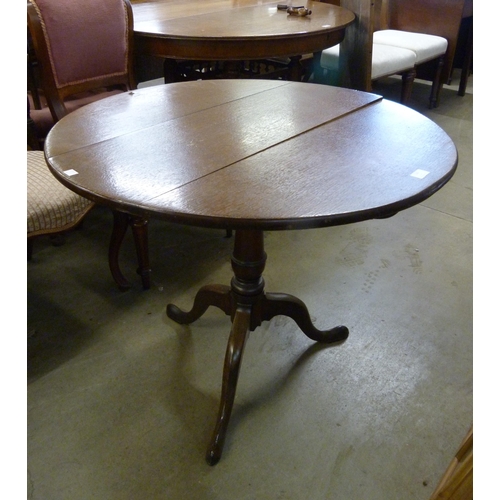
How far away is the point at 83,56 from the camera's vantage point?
182cm

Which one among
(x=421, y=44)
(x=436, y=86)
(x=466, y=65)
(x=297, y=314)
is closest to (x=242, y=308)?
(x=297, y=314)

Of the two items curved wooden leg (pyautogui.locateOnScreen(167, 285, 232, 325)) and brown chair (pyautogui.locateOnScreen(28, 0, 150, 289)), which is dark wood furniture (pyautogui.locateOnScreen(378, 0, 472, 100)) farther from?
curved wooden leg (pyautogui.locateOnScreen(167, 285, 232, 325))

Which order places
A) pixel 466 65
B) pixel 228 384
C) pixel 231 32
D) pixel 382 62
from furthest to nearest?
pixel 466 65, pixel 382 62, pixel 231 32, pixel 228 384

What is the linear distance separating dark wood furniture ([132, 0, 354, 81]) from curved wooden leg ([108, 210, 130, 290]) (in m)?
0.76

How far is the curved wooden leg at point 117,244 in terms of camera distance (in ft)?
5.51

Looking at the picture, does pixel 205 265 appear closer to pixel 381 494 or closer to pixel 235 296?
pixel 235 296

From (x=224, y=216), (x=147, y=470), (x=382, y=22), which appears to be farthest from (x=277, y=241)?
(x=382, y=22)

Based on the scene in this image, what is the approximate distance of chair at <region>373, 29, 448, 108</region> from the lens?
10.6 ft

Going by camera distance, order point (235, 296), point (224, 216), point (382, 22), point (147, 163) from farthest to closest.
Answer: point (382, 22) < point (235, 296) < point (147, 163) < point (224, 216)

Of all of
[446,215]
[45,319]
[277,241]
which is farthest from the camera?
[446,215]

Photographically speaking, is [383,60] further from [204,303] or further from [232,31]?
[204,303]

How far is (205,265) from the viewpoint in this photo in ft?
6.48

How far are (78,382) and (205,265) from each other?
721 mm

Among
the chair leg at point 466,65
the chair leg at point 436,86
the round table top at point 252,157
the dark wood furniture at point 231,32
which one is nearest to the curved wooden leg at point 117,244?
the round table top at point 252,157
